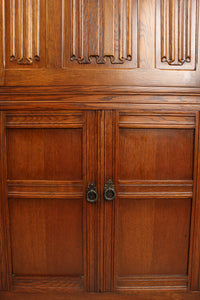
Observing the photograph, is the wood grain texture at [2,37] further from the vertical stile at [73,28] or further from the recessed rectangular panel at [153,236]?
the recessed rectangular panel at [153,236]

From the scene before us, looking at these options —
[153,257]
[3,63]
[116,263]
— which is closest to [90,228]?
[116,263]

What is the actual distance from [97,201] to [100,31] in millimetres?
630

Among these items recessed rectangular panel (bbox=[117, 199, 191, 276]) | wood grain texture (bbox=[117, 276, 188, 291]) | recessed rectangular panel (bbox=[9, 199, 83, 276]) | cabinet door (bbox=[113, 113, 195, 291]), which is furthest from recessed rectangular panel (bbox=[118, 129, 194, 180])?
wood grain texture (bbox=[117, 276, 188, 291])

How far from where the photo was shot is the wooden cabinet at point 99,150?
794 millimetres

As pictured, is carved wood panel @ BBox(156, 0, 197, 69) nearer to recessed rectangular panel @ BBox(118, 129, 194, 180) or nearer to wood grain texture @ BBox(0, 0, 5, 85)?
recessed rectangular panel @ BBox(118, 129, 194, 180)

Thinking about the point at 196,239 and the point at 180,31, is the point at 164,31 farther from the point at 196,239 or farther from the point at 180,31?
the point at 196,239

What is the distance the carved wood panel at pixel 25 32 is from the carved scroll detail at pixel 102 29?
0.12 metres

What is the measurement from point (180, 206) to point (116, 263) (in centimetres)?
34

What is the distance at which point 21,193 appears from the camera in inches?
33.2

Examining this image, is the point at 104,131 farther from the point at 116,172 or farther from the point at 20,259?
the point at 20,259

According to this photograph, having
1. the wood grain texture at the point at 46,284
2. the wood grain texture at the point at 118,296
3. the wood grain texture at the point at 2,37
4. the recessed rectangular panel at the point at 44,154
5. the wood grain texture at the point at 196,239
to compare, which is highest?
the wood grain texture at the point at 2,37

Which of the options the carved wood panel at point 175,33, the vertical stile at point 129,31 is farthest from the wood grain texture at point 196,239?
the vertical stile at point 129,31

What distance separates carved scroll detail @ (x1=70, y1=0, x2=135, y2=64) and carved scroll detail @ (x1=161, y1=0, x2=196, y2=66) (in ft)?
0.40

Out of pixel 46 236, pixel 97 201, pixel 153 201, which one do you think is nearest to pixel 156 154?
pixel 153 201
